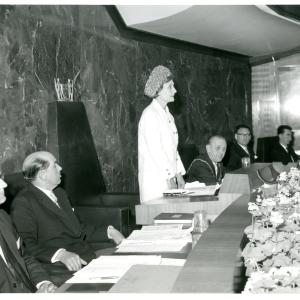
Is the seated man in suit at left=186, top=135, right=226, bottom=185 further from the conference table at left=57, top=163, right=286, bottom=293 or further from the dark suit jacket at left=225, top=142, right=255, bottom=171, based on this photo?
the conference table at left=57, top=163, right=286, bottom=293

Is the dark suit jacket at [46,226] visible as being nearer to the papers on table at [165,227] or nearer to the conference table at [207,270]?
the papers on table at [165,227]

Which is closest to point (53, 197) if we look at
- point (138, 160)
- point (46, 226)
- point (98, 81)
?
point (46, 226)

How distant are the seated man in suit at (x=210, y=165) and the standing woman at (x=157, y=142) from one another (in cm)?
66

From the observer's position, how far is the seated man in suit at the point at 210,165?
4621 millimetres

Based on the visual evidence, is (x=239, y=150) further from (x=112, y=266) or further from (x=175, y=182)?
(x=112, y=266)

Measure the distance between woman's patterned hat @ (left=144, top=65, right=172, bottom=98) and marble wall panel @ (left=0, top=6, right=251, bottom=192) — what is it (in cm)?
110

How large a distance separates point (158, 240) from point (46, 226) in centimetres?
98

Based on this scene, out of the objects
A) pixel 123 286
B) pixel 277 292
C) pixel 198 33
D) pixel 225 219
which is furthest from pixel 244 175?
pixel 198 33

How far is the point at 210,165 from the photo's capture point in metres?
4.73

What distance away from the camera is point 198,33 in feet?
24.2

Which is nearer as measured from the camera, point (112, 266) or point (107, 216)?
point (112, 266)

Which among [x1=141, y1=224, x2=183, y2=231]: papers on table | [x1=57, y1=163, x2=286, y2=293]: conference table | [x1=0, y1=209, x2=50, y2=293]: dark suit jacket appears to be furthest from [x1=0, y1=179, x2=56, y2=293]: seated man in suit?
[x1=57, y1=163, x2=286, y2=293]: conference table

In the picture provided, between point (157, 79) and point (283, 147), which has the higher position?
point (157, 79)

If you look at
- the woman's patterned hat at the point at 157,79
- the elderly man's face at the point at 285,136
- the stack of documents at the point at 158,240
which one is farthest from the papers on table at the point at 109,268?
the elderly man's face at the point at 285,136
